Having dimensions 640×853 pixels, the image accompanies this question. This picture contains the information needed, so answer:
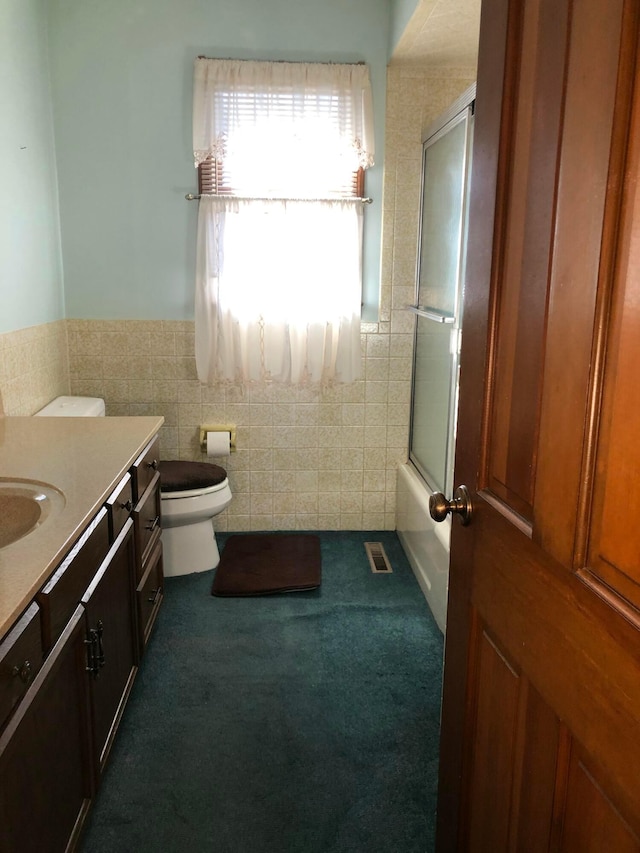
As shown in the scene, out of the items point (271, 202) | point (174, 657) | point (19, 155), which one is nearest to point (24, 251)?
point (19, 155)

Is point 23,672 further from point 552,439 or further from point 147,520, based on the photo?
point 147,520

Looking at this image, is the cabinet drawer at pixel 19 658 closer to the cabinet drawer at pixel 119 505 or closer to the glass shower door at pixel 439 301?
the cabinet drawer at pixel 119 505

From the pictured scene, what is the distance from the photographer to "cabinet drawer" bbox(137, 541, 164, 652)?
227 centimetres

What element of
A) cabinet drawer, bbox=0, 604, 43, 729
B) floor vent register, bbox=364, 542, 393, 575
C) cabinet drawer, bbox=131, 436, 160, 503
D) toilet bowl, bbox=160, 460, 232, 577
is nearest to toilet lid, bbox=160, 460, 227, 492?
toilet bowl, bbox=160, 460, 232, 577

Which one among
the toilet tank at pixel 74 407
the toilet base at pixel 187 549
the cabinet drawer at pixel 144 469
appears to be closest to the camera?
the cabinet drawer at pixel 144 469

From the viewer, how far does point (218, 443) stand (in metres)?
3.47

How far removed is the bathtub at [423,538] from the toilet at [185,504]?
0.88m

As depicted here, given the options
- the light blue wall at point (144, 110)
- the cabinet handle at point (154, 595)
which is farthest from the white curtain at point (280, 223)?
the cabinet handle at point (154, 595)

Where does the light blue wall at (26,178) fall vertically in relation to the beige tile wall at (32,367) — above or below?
above

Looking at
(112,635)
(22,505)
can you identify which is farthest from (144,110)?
(112,635)

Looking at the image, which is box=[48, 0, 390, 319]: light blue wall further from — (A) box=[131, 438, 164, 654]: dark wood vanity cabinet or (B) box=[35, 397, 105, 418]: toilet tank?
(A) box=[131, 438, 164, 654]: dark wood vanity cabinet

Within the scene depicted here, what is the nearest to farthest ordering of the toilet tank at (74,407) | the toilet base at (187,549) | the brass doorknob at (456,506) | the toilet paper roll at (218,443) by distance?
1. the brass doorknob at (456,506)
2. the toilet tank at (74,407)
3. the toilet base at (187,549)
4. the toilet paper roll at (218,443)

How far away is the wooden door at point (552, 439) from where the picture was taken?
774 millimetres

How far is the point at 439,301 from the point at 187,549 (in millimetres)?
A: 1597
